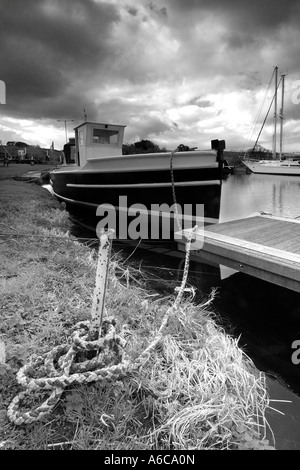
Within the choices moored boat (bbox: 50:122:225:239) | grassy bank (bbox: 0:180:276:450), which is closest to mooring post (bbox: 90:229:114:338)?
grassy bank (bbox: 0:180:276:450)

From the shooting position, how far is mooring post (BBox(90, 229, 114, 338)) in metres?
1.84

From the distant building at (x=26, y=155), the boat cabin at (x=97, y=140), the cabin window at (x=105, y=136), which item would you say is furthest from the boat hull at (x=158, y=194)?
the distant building at (x=26, y=155)

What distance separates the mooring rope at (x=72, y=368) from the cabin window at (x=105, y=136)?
1037 centimetres

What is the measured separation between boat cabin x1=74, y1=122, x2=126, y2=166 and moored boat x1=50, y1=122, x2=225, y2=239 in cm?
138

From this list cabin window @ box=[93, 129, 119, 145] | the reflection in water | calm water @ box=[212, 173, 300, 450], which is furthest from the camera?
the reflection in water

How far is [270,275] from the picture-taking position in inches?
138

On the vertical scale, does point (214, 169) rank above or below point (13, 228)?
above

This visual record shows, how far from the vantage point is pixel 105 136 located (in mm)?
11695

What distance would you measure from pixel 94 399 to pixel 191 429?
24.4 inches

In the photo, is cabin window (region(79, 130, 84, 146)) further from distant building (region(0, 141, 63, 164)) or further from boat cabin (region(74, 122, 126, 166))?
distant building (region(0, 141, 63, 164))

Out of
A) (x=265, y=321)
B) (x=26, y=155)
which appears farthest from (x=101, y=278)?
(x=26, y=155)

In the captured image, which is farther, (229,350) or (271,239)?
(271,239)
